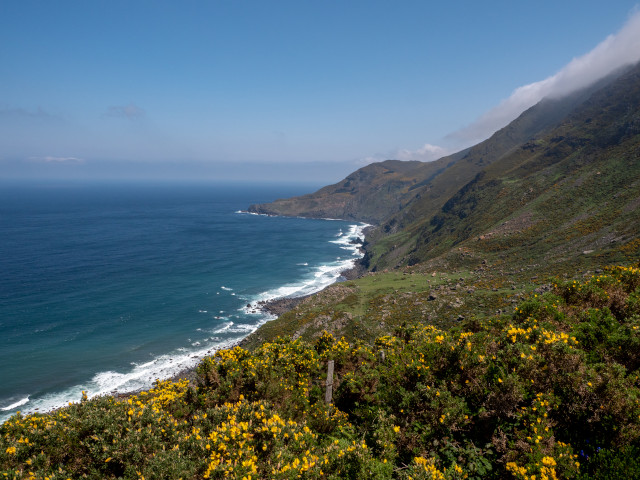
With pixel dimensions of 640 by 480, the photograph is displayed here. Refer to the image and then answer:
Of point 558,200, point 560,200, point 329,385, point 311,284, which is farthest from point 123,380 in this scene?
point 558,200

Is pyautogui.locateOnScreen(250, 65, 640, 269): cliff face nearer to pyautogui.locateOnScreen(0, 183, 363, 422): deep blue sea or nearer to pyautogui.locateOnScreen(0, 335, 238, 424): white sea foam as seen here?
pyautogui.locateOnScreen(0, 183, 363, 422): deep blue sea

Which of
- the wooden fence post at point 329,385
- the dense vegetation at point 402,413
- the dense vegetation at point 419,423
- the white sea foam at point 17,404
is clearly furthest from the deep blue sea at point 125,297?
the dense vegetation at point 419,423

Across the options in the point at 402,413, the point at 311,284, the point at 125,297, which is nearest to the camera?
the point at 402,413

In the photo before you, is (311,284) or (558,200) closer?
(558,200)

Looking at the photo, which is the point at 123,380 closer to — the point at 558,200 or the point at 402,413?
the point at 402,413

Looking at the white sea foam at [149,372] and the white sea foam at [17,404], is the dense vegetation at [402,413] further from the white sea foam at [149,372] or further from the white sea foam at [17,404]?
the white sea foam at [17,404]

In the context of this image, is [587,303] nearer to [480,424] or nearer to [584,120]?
[480,424]

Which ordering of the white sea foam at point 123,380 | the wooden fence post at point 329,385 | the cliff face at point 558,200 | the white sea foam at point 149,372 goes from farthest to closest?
the cliff face at point 558,200
the white sea foam at point 149,372
the white sea foam at point 123,380
the wooden fence post at point 329,385
